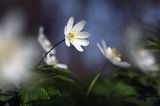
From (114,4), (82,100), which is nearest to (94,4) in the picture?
(114,4)

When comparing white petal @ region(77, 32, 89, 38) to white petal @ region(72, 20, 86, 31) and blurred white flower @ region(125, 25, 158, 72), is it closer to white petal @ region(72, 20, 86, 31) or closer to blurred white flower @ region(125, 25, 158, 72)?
white petal @ region(72, 20, 86, 31)

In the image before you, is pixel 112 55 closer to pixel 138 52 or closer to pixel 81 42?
pixel 81 42

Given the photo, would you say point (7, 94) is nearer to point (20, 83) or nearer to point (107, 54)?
point (20, 83)

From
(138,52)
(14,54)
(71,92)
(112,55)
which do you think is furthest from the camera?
(138,52)

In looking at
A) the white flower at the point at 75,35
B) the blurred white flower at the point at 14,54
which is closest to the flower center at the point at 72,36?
the white flower at the point at 75,35

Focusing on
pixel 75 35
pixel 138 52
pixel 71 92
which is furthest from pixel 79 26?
pixel 138 52
